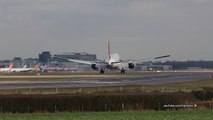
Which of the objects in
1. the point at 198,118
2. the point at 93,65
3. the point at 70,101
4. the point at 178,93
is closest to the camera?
the point at 198,118

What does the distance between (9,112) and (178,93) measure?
69.4 feet

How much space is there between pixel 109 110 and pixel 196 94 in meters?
15.1

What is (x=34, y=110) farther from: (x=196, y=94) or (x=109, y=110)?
(x=196, y=94)

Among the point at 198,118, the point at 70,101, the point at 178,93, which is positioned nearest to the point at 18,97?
the point at 70,101

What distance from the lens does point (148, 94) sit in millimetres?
57438

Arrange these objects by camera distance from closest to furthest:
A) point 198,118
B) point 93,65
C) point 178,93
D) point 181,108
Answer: point 198,118, point 181,108, point 178,93, point 93,65

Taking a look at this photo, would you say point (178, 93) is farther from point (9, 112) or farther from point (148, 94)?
point (9, 112)

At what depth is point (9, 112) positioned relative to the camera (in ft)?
170

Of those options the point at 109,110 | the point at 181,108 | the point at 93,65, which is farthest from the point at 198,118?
the point at 93,65

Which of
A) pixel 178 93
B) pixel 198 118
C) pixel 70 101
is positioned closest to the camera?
pixel 198 118

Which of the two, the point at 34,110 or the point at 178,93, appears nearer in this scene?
the point at 34,110

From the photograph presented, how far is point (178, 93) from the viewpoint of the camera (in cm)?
5984

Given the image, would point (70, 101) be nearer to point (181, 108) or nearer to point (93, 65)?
point (181, 108)

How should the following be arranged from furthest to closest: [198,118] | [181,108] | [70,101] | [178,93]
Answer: [178,93] < [70,101] < [181,108] < [198,118]
